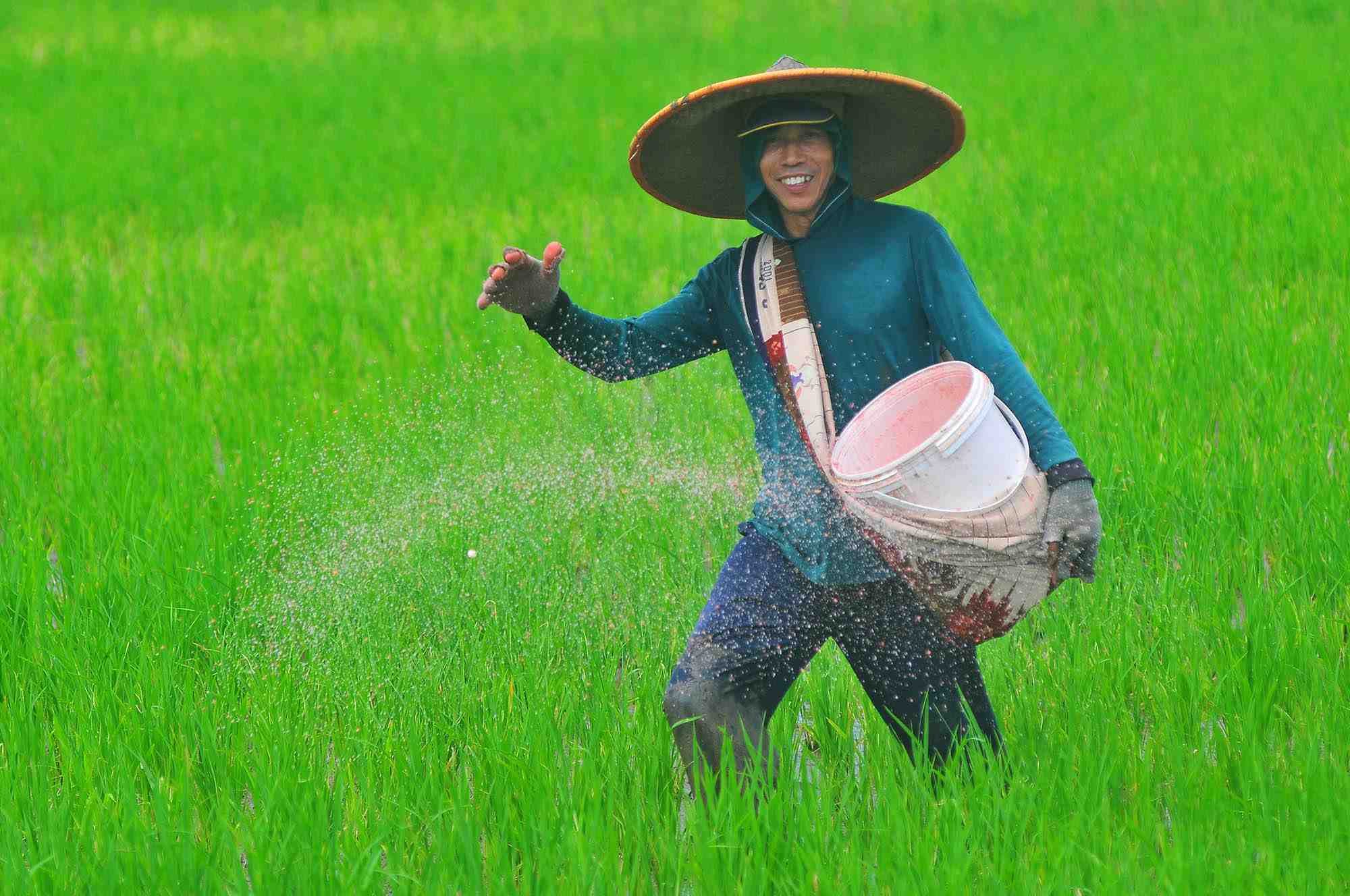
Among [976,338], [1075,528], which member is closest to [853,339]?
[976,338]

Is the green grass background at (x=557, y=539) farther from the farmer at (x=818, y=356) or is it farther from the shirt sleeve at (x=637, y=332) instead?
the shirt sleeve at (x=637, y=332)

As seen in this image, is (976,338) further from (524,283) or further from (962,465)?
(524,283)

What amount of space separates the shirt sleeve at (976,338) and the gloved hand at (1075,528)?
7 cm

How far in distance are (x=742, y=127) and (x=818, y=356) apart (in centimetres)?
55

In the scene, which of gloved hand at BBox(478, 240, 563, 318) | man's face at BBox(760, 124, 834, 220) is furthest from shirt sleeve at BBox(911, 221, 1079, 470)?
gloved hand at BBox(478, 240, 563, 318)

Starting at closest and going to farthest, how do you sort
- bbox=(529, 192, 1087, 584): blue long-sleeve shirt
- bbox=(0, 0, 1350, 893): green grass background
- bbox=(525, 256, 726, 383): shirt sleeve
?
bbox=(0, 0, 1350, 893): green grass background < bbox=(529, 192, 1087, 584): blue long-sleeve shirt < bbox=(525, 256, 726, 383): shirt sleeve

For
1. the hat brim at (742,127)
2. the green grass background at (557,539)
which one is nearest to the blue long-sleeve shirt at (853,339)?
the hat brim at (742,127)

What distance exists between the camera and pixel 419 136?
9602mm

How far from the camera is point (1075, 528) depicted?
212 centimetres

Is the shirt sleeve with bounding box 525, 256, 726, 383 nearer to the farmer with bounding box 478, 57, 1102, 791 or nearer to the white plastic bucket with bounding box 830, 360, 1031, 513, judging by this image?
the farmer with bounding box 478, 57, 1102, 791

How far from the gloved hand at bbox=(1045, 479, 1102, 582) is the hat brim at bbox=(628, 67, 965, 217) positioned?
0.80 meters

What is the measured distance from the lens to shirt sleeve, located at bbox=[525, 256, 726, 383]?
263cm

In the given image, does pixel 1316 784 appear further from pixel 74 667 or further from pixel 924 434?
pixel 74 667

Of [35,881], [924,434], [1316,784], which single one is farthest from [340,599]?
[1316,784]
